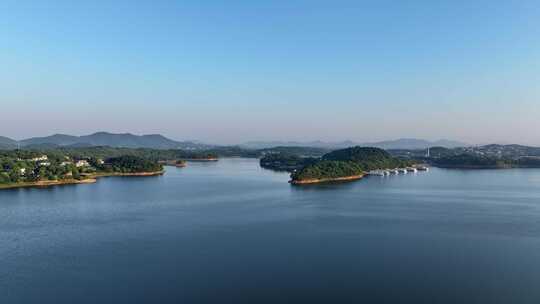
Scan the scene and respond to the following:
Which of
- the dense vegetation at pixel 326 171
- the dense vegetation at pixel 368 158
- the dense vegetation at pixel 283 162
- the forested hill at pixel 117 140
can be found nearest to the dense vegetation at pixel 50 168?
the dense vegetation at pixel 326 171

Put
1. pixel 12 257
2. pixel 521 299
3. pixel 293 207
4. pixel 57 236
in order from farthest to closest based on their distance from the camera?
pixel 293 207 < pixel 57 236 < pixel 12 257 < pixel 521 299

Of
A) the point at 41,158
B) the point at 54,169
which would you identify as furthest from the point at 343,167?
the point at 41,158

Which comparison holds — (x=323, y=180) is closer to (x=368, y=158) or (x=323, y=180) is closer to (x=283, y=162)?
(x=368, y=158)

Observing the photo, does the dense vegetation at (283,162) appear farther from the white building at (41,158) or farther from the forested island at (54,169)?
the white building at (41,158)

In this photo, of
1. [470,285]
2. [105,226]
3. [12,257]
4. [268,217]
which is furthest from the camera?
[268,217]

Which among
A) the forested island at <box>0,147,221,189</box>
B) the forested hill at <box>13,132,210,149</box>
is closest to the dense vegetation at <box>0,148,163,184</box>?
the forested island at <box>0,147,221,189</box>

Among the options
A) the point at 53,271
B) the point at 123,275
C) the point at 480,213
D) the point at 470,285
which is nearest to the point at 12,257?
the point at 53,271

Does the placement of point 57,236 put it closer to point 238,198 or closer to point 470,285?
point 238,198
